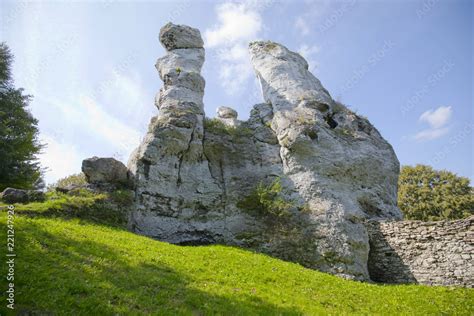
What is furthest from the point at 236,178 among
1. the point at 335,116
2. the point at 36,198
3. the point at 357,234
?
the point at 36,198

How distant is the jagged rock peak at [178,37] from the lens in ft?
96.8

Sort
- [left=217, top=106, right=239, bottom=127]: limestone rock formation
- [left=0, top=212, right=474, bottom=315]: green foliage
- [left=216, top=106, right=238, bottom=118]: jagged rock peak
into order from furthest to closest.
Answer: [left=216, top=106, right=238, bottom=118]: jagged rock peak
[left=217, top=106, right=239, bottom=127]: limestone rock formation
[left=0, top=212, right=474, bottom=315]: green foliage

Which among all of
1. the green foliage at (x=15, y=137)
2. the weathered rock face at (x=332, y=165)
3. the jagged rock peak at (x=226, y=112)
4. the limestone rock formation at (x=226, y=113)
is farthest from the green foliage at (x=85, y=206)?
the jagged rock peak at (x=226, y=112)

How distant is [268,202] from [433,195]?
1263 inches

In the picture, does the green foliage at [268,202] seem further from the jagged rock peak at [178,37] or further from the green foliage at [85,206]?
the jagged rock peak at [178,37]

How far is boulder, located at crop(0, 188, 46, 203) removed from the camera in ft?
51.3

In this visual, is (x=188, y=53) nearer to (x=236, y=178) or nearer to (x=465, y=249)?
(x=236, y=178)

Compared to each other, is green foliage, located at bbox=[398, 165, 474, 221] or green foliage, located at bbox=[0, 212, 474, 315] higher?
green foliage, located at bbox=[398, 165, 474, 221]

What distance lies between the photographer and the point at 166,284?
981cm

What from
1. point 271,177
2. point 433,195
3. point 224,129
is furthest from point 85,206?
point 433,195

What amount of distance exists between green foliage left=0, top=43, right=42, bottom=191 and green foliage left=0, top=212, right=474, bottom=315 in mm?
10052

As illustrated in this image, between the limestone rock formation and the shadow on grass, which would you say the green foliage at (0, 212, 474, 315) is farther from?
the limestone rock formation

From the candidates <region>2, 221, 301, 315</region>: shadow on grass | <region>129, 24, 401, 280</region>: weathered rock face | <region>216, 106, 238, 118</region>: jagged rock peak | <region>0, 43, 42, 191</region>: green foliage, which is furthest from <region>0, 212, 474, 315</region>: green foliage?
<region>216, 106, 238, 118</region>: jagged rock peak

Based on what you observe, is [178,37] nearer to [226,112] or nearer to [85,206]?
[226,112]
